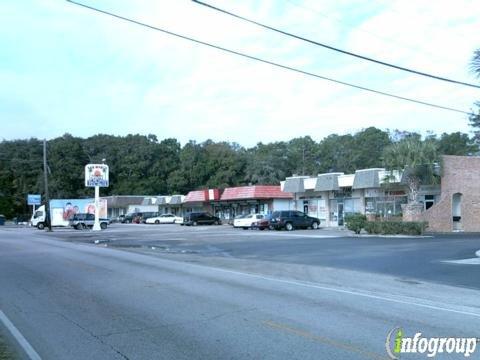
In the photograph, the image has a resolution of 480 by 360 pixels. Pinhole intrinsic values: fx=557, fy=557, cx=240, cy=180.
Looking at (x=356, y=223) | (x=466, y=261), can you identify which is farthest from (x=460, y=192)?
(x=466, y=261)

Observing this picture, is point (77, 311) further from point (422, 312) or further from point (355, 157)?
point (355, 157)

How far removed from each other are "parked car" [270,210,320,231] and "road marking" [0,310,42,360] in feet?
123

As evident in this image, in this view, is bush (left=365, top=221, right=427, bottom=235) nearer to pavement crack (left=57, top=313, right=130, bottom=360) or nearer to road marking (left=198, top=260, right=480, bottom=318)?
road marking (left=198, top=260, right=480, bottom=318)

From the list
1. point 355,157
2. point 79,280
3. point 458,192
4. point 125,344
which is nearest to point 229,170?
point 355,157

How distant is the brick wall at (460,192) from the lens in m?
40.4

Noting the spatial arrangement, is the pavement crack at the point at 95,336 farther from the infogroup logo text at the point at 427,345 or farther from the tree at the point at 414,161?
the tree at the point at 414,161

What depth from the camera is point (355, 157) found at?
91.4 meters

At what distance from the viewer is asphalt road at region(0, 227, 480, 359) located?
7508mm

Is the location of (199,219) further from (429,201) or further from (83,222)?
(429,201)

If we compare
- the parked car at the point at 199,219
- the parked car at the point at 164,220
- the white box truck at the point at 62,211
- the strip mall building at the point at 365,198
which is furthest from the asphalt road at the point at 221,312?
the parked car at the point at 164,220

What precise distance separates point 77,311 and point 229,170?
91.4 meters

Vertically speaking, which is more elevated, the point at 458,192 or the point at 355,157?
the point at 355,157

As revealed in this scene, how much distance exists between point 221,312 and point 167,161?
106505 millimetres

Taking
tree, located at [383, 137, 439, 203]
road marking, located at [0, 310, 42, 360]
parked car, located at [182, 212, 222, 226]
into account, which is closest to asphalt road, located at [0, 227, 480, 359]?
road marking, located at [0, 310, 42, 360]
